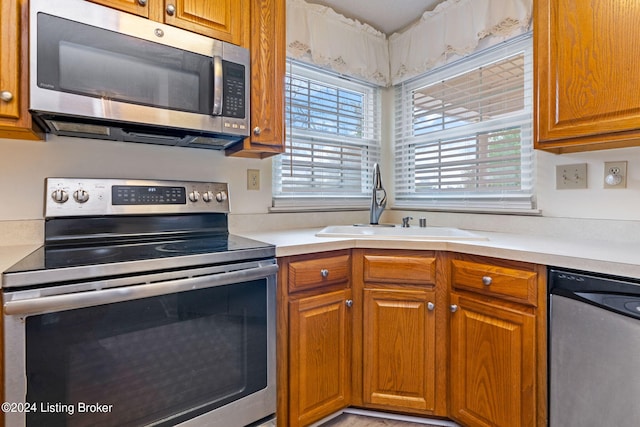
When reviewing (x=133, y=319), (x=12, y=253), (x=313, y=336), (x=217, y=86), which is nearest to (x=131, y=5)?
(x=217, y=86)

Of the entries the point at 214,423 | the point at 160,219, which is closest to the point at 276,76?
the point at 160,219

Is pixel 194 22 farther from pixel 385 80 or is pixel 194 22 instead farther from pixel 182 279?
pixel 385 80

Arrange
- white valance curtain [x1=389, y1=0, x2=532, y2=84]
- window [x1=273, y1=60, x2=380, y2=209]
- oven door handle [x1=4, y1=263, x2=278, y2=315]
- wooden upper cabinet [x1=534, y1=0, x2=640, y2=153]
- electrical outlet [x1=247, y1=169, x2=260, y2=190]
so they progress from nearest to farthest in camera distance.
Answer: oven door handle [x1=4, y1=263, x2=278, y2=315] → wooden upper cabinet [x1=534, y1=0, x2=640, y2=153] → white valance curtain [x1=389, y1=0, x2=532, y2=84] → electrical outlet [x1=247, y1=169, x2=260, y2=190] → window [x1=273, y1=60, x2=380, y2=209]

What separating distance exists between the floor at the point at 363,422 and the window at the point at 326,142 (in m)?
1.17

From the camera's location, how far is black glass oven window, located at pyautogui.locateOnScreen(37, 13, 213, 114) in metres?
1.10

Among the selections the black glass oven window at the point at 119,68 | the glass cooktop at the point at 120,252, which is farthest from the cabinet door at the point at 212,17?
the glass cooktop at the point at 120,252

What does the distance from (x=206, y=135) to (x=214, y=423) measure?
3.75ft

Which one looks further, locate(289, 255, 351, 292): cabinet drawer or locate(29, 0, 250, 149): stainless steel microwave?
locate(289, 255, 351, 292): cabinet drawer

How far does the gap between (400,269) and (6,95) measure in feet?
5.15

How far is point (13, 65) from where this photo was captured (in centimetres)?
108

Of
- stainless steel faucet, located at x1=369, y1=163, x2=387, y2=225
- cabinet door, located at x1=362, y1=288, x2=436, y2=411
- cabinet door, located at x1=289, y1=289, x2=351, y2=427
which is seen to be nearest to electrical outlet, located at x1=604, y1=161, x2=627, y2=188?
cabinet door, located at x1=362, y1=288, x2=436, y2=411

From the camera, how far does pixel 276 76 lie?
5.26 feet

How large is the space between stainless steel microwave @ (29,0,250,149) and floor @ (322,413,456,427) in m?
1.42

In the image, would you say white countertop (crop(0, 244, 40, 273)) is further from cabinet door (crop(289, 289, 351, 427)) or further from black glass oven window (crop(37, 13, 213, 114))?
cabinet door (crop(289, 289, 351, 427))
